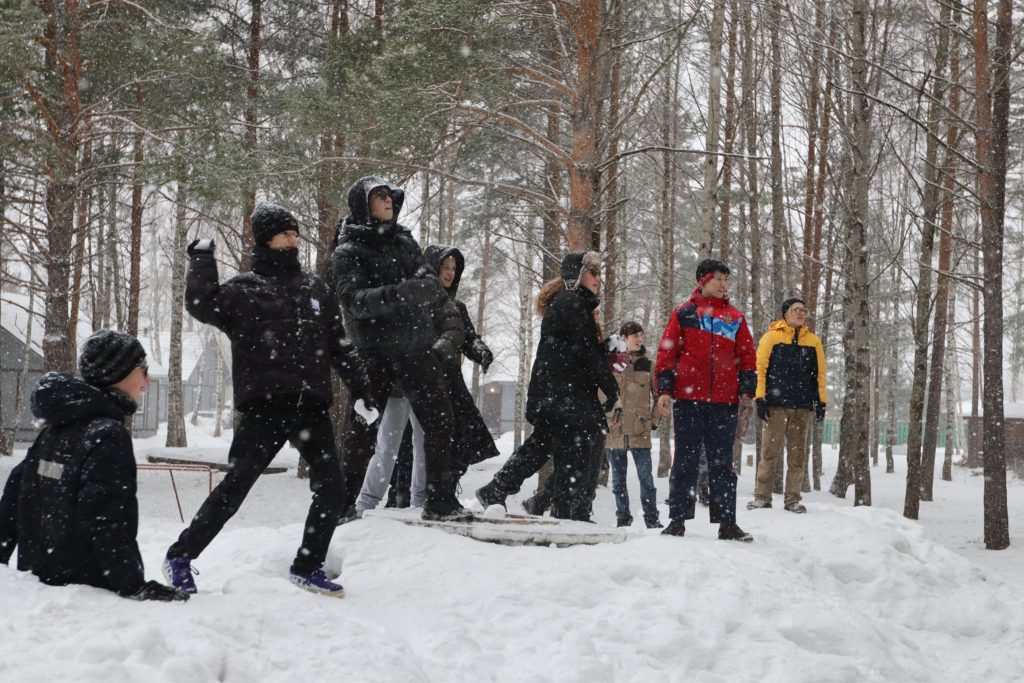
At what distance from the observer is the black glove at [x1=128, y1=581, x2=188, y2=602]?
11.0 feet

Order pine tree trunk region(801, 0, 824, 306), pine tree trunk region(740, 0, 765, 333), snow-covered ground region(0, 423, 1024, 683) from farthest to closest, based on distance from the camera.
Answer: pine tree trunk region(740, 0, 765, 333), pine tree trunk region(801, 0, 824, 306), snow-covered ground region(0, 423, 1024, 683)

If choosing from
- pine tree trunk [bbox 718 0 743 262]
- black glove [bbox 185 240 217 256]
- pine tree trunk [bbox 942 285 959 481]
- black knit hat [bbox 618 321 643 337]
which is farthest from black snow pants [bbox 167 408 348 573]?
pine tree trunk [bbox 942 285 959 481]

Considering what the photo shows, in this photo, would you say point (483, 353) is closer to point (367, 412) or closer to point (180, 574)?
point (367, 412)

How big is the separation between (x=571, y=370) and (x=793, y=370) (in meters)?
3.14

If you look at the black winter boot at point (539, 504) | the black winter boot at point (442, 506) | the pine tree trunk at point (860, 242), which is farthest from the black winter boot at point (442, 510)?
the pine tree trunk at point (860, 242)

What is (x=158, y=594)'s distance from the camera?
3.41 m

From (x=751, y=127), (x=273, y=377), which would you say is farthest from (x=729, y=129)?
(x=273, y=377)

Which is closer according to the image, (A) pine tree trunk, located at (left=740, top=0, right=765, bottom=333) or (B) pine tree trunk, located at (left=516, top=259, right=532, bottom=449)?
(A) pine tree trunk, located at (left=740, top=0, right=765, bottom=333)

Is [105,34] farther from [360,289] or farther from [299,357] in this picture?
[299,357]

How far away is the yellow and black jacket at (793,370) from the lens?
859 cm

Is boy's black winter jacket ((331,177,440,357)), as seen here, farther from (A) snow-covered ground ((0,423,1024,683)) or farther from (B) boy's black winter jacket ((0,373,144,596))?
(B) boy's black winter jacket ((0,373,144,596))

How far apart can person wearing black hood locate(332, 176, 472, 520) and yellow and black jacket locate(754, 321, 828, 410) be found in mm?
4442

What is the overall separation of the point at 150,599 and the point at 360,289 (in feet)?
7.19

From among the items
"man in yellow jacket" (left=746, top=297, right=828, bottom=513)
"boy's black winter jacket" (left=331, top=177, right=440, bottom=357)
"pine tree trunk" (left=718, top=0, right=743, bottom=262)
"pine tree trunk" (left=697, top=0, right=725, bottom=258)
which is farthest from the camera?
"pine tree trunk" (left=718, top=0, right=743, bottom=262)
